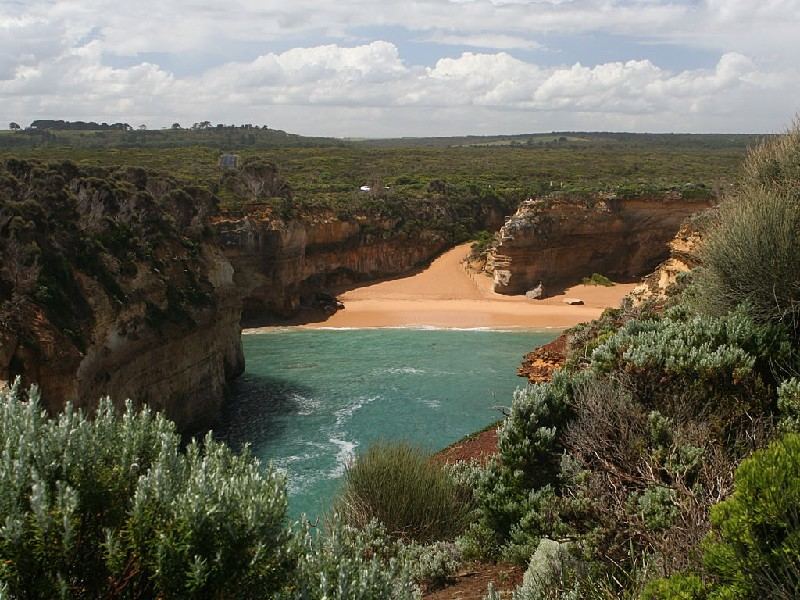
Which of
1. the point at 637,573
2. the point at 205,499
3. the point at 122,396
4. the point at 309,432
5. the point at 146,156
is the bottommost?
the point at 309,432

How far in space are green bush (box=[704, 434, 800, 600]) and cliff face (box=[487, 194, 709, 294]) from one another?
41258mm

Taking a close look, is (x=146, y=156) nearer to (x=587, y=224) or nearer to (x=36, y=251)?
(x=587, y=224)

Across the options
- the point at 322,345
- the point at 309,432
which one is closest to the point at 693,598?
the point at 309,432

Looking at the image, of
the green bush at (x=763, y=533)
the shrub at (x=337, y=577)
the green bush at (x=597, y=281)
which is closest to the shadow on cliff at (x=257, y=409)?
the shrub at (x=337, y=577)

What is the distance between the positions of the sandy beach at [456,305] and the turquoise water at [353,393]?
182 centimetres

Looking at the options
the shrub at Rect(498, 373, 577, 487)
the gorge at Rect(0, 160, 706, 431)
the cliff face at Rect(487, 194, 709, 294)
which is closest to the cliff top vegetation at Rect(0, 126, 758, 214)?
the cliff face at Rect(487, 194, 709, 294)

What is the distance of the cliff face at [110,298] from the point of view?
59.6 feet

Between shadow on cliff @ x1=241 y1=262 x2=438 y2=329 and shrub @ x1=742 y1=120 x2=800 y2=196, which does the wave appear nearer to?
shadow on cliff @ x1=241 y1=262 x2=438 y2=329

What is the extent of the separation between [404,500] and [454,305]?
115ft

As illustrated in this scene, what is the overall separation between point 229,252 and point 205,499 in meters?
36.1

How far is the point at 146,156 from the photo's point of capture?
2825 inches

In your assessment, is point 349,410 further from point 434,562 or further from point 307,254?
point 307,254

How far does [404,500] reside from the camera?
32.0 ft

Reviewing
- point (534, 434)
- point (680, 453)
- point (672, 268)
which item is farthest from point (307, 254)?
point (680, 453)
